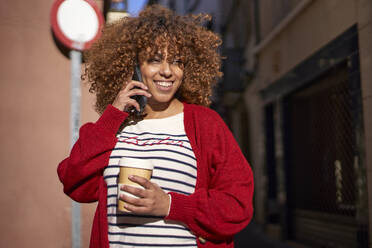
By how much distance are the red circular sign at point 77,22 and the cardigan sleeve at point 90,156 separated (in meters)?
1.09

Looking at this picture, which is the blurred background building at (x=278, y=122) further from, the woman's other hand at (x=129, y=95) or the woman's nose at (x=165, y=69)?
the woman's nose at (x=165, y=69)

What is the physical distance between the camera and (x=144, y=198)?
155cm

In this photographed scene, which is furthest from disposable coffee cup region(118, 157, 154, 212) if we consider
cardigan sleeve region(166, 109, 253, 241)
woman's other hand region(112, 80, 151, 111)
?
woman's other hand region(112, 80, 151, 111)

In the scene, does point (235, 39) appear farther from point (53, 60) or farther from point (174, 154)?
point (174, 154)

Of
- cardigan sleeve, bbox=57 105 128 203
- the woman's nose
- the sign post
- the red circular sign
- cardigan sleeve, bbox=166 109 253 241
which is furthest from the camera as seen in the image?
the red circular sign

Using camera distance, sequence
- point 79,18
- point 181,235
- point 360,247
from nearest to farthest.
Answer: point 181,235
point 79,18
point 360,247

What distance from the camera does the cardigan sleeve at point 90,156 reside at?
1817 millimetres

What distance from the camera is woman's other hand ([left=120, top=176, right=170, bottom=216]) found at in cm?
152

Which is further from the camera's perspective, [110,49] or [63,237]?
[63,237]

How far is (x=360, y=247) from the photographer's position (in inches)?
195

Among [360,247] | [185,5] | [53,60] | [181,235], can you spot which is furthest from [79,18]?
[185,5]

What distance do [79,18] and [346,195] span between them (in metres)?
4.64

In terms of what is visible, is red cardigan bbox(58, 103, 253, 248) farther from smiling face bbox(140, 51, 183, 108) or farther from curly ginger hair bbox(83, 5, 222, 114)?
curly ginger hair bbox(83, 5, 222, 114)

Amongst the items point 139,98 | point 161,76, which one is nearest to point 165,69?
point 161,76
